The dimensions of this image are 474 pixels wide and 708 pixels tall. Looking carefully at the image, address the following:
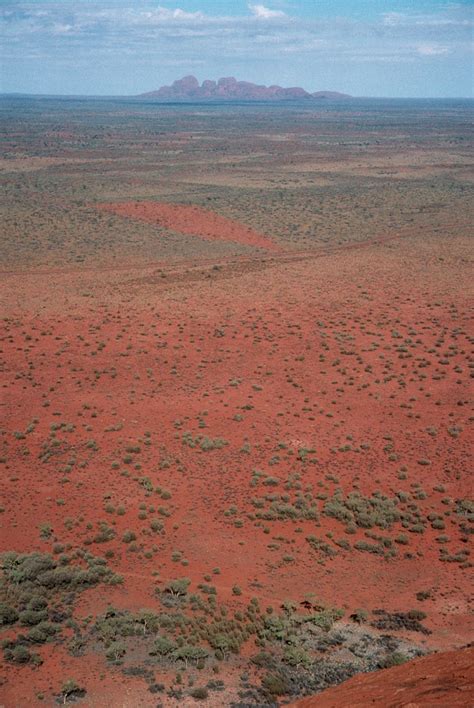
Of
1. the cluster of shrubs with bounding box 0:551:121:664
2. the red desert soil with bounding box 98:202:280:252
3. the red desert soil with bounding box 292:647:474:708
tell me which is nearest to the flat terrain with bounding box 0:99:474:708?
the cluster of shrubs with bounding box 0:551:121:664

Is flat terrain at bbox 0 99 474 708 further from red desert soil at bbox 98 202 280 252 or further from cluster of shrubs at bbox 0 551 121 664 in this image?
red desert soil at bbox 98 202 280 252

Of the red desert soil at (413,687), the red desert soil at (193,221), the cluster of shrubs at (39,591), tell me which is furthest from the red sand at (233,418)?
the red desert soil at (193,221)

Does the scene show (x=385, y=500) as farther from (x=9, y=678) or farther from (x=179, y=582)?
(x=9, y=678)

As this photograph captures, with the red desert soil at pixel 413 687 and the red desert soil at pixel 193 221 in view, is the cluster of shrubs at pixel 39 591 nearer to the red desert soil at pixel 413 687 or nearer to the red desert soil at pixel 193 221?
the red desert soil at pixel 413 687

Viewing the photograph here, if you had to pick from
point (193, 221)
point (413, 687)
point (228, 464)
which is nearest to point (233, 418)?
point (228, 464)

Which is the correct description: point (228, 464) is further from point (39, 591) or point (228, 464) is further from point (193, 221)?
point (193, 221)
